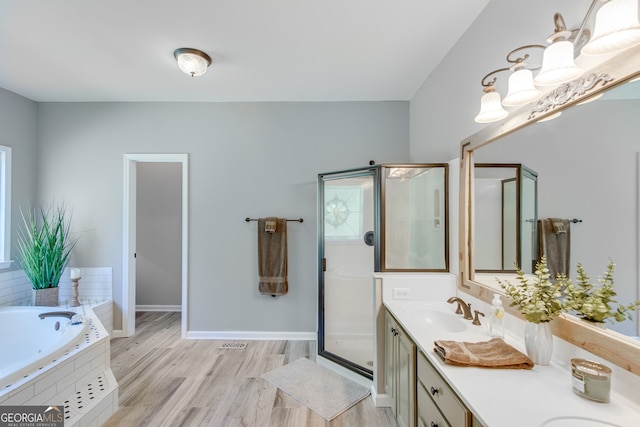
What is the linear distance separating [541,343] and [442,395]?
17.9 inches

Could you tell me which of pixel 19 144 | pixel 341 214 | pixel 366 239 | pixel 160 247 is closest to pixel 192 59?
pixel 341 214

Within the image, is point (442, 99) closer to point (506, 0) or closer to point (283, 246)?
point (506, 0)

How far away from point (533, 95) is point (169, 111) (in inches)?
134

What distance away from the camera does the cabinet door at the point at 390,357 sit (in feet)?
5.98

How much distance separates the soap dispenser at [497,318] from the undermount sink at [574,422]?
0.55 m

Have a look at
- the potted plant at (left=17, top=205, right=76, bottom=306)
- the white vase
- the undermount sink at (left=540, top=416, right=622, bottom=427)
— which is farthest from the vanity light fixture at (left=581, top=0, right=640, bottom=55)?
the potted plant at (left=17, top=205, right=76, bottom=306)

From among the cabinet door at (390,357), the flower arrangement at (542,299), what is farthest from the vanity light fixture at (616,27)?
the cabinet door at (390,357)

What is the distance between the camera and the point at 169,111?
3215mm

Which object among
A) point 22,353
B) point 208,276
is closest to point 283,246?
point 208,276

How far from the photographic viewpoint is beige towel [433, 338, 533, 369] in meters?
1.11

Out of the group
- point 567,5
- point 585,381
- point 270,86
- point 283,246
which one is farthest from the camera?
point 283,246

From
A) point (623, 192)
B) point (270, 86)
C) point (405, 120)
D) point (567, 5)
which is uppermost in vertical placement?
point (270, 86)

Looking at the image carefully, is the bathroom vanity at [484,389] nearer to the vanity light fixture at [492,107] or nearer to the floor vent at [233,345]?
the vanity light fixture at [492,107]

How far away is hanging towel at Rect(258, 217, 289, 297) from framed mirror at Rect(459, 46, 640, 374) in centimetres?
232
